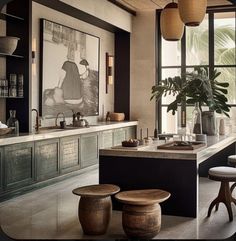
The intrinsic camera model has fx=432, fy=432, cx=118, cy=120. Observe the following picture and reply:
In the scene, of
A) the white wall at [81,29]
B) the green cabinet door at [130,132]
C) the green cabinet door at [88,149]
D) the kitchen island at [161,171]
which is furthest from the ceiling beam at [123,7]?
the kitchen island at [161,171]

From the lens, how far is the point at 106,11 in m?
8.70

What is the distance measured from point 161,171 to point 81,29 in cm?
469

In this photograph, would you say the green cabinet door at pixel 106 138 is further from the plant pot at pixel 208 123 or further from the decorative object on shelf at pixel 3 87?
the decorative object on shelf at pixel 3 87

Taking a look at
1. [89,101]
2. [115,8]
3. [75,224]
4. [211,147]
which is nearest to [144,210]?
[75,224]

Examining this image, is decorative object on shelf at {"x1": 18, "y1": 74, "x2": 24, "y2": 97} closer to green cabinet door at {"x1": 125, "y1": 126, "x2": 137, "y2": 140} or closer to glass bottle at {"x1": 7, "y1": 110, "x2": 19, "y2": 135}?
glass bottle at {"x1": 7, "y1": 110, "x2": 19, "y2": 135}

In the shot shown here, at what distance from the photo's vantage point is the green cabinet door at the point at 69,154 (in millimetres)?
6840

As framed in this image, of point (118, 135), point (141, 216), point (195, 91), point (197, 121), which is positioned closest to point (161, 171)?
point (141, 216)

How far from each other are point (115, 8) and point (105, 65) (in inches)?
50.7

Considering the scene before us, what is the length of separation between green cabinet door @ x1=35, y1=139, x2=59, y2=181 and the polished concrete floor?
43cm

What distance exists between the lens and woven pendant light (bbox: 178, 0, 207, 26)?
14.8 ft

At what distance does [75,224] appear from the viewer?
4363mm

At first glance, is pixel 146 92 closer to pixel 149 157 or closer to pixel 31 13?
pixel 31 13

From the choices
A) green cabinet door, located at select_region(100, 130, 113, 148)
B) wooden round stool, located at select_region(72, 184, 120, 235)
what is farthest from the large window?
wooden round stool, located at select_region(72, 184, 120, 235)

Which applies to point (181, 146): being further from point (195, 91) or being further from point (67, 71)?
point (67, 71)
